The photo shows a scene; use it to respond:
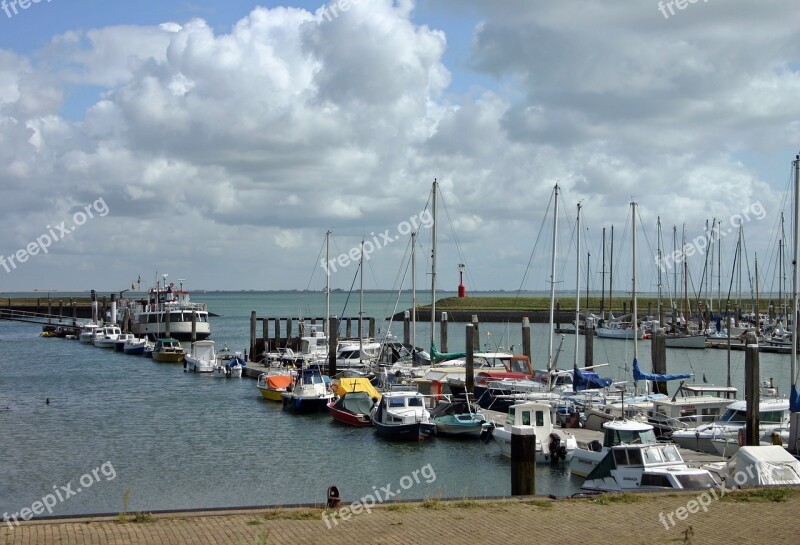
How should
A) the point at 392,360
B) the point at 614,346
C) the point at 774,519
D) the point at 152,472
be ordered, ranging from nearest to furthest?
the point at 774,519, the point at 152,472, the point at 392,360, the point at 614,346

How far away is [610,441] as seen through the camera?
30.0 meters

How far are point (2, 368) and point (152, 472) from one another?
50594mm

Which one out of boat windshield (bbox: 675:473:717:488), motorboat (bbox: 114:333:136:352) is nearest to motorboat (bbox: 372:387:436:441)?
boat windshield (bbox: 675:473:717:488)

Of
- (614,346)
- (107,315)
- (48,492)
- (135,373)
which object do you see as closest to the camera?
(48,492)

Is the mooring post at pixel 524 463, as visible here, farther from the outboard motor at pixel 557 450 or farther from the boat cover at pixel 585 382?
the boat cover at pixel 585 382

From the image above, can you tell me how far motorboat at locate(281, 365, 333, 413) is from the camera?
47.8 meters

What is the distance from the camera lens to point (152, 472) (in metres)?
31.8

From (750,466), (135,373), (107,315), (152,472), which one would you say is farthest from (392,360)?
(107,315)

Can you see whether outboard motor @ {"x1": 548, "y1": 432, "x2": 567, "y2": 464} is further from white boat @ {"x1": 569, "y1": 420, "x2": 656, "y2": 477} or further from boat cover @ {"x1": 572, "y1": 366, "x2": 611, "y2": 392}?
boat cover @ {"x1": 572, "y1": 366, "x2": 611, "y2": 392}

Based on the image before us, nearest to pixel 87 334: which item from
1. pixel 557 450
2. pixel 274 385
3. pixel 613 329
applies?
pixel 274 385

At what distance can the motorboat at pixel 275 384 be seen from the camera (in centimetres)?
5300

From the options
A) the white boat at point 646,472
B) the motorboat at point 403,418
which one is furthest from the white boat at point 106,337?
the white boat at point 646,472

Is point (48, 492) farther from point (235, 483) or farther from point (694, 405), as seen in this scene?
point (694, 405)

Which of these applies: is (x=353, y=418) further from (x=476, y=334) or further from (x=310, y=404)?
(x=476, y=334)
